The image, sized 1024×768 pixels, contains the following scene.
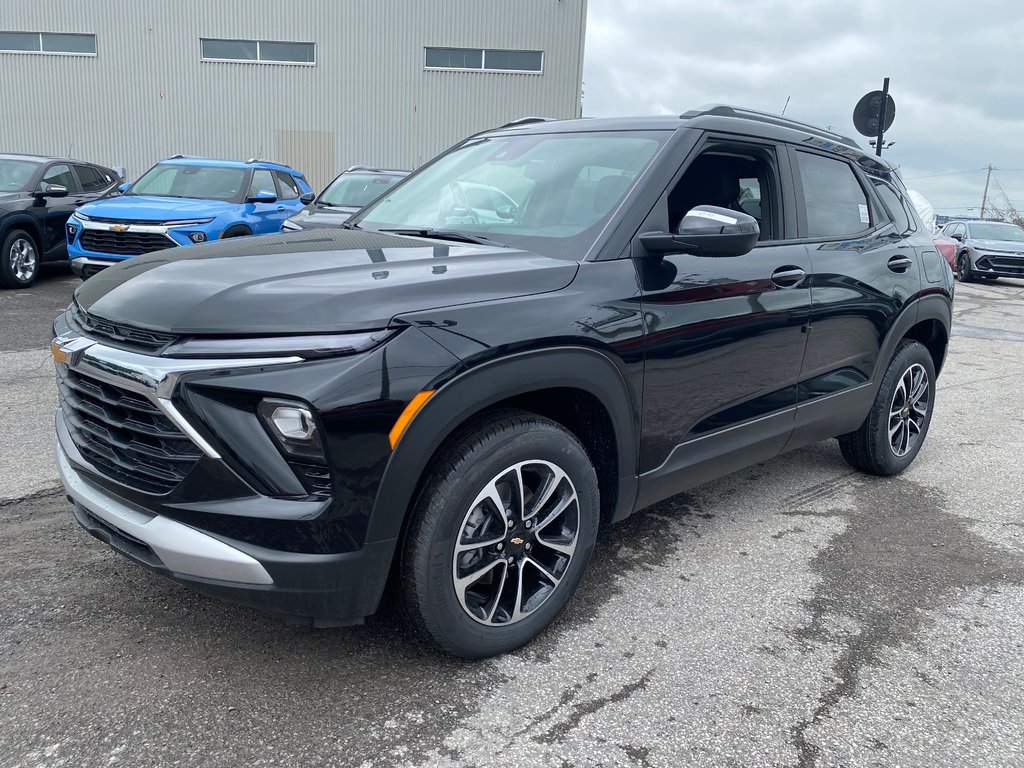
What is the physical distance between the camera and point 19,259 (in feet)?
32.2

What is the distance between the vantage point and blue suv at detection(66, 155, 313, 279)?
878 centimetres

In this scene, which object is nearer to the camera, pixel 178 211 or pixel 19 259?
pixel 178 211

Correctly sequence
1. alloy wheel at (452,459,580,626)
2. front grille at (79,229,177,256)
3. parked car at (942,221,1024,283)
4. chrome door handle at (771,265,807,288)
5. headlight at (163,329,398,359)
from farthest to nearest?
parked car at (942,221,1024,283) < front grille at (79,229,177,256) < chrome door handle at (771,265,807,288) < alloy wheel at (452,459,580,626) < headlight at (163,329,398,359)

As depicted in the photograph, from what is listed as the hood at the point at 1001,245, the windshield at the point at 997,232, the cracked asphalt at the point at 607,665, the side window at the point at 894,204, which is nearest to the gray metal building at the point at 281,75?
the windshield at the point at 997,232

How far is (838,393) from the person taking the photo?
153 inches

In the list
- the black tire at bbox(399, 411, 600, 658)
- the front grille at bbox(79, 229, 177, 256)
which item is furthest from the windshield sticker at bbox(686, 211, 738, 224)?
the front grille at bbox(79, 229, 177, 256)

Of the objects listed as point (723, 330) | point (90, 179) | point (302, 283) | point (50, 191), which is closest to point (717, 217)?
point (723, 330)

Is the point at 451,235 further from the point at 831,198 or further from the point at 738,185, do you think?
the point at 831,198

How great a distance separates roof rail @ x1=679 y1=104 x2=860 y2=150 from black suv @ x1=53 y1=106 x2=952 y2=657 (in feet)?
0.13

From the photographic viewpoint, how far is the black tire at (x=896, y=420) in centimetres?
433

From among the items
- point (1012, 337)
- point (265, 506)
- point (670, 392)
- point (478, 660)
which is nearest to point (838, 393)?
point (670, 392)

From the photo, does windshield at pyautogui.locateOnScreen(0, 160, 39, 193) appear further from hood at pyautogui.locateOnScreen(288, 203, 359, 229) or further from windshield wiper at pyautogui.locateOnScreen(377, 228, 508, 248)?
windshield wiper at pyautogui.locateOnScreen(377, 228, 508, 248)

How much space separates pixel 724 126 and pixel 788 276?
0.67 meters

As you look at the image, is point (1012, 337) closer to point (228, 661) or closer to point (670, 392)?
point (670, 392)
